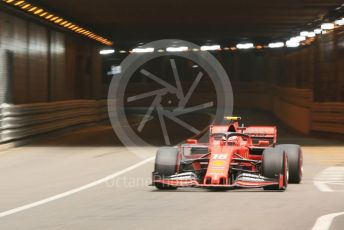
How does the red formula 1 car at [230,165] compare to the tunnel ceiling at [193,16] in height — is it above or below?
below

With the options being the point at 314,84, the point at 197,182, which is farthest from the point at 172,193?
the point at 314,84

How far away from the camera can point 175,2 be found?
27.6 m

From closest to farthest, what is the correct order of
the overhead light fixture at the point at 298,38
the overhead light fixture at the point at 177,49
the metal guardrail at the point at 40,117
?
the metal guardrail at the point at 40,117 → the overhead light fixture at the point at 298,38 → the overhead light fixture at the point at 177,49

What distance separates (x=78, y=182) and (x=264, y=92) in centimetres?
4682

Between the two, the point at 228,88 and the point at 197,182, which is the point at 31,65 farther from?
the point at 228,88

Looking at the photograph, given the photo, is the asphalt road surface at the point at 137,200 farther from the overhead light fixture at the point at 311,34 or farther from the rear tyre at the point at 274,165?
the overhead light fixture at the point at 311,34

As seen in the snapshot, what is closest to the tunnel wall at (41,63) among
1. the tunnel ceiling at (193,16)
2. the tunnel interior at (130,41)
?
the tunnel interior at (130,41)

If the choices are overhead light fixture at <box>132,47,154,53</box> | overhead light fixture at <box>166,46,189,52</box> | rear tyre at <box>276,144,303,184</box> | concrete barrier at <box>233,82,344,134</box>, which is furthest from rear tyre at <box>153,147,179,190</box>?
overhead light fixture at <box>166,46,189,52</box>

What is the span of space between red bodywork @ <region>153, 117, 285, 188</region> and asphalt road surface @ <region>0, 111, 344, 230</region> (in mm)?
179

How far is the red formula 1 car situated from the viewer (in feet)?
39.4

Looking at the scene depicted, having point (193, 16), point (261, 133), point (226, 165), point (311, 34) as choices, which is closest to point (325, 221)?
point (226, 165)

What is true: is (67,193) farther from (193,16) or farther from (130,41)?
(130,41)

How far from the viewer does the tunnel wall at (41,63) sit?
25984mm

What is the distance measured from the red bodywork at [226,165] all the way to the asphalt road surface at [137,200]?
18 cm
